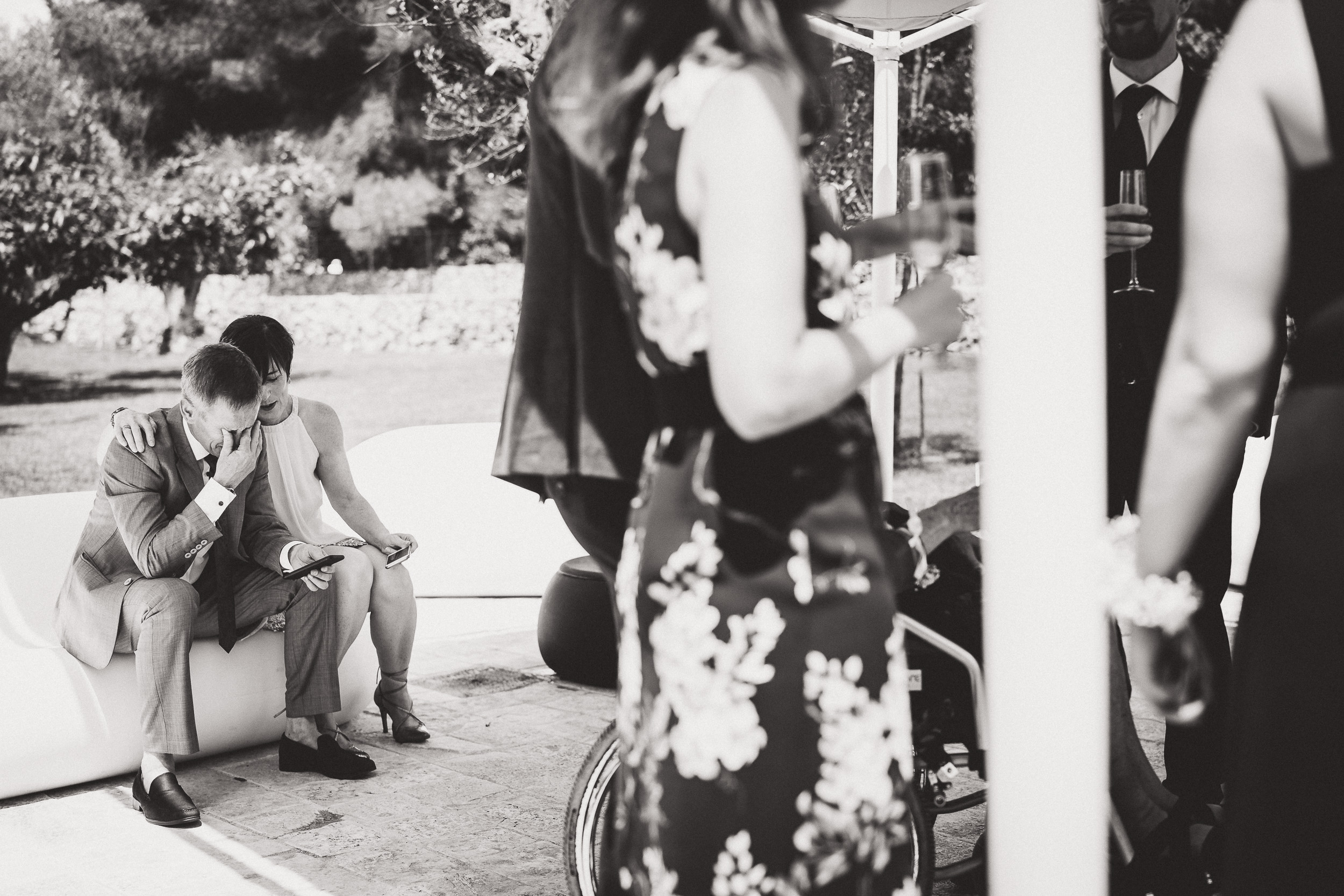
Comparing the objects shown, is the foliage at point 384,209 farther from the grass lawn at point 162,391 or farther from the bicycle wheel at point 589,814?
the bicycle wheel at point 589,814

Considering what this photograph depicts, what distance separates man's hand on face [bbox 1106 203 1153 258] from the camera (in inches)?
113

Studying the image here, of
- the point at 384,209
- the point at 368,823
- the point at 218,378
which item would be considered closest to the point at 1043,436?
the point at 368,823

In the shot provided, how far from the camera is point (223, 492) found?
395 cm

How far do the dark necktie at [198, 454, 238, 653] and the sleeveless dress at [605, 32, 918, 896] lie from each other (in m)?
2.86

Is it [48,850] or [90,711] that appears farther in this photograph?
[90,711]

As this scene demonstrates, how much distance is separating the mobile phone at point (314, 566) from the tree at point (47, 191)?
13.8 metres

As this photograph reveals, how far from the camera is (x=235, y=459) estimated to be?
3.99 m

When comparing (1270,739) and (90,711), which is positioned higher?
(1270,739)

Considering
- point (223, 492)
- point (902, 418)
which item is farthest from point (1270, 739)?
point (902, 418)

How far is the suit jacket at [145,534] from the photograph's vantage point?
12.8 ft

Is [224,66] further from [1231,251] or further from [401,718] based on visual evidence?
[1231,251]

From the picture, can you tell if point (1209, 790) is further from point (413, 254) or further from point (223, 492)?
point (413, 254)

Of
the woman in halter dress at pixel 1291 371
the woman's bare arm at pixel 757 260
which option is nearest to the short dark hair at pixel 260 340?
the woman's bare arm at pixel 757 260

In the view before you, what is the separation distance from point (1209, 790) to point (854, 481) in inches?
73.7
